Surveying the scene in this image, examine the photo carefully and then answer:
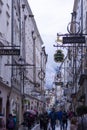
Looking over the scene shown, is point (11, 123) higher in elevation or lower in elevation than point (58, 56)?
lower

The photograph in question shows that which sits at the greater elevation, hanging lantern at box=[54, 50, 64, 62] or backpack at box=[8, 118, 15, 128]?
hanging lantern at box=[54, 50, 64, 62]

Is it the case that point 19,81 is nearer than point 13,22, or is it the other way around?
point 13,22

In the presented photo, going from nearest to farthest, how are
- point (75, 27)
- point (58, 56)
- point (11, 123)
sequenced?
point (11, 123), point (58, 56), point (75, 27)

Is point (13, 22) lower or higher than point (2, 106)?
higher

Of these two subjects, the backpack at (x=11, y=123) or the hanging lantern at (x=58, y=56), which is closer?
the backpack at (x=11, y=123)

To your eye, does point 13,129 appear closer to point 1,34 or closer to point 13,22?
point 1,34

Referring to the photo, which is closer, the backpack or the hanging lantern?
the backpack

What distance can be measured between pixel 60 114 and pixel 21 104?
62.3 feet

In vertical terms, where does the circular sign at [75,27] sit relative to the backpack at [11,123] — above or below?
above

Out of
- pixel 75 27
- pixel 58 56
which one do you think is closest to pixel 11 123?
pixel 58 56

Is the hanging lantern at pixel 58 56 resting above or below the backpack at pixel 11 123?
above

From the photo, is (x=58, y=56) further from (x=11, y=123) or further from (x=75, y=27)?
(x=75, y=27)

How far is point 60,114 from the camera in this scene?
36125 millimetres

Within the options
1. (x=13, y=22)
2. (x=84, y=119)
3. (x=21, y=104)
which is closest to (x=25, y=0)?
(x=21, y=104)
